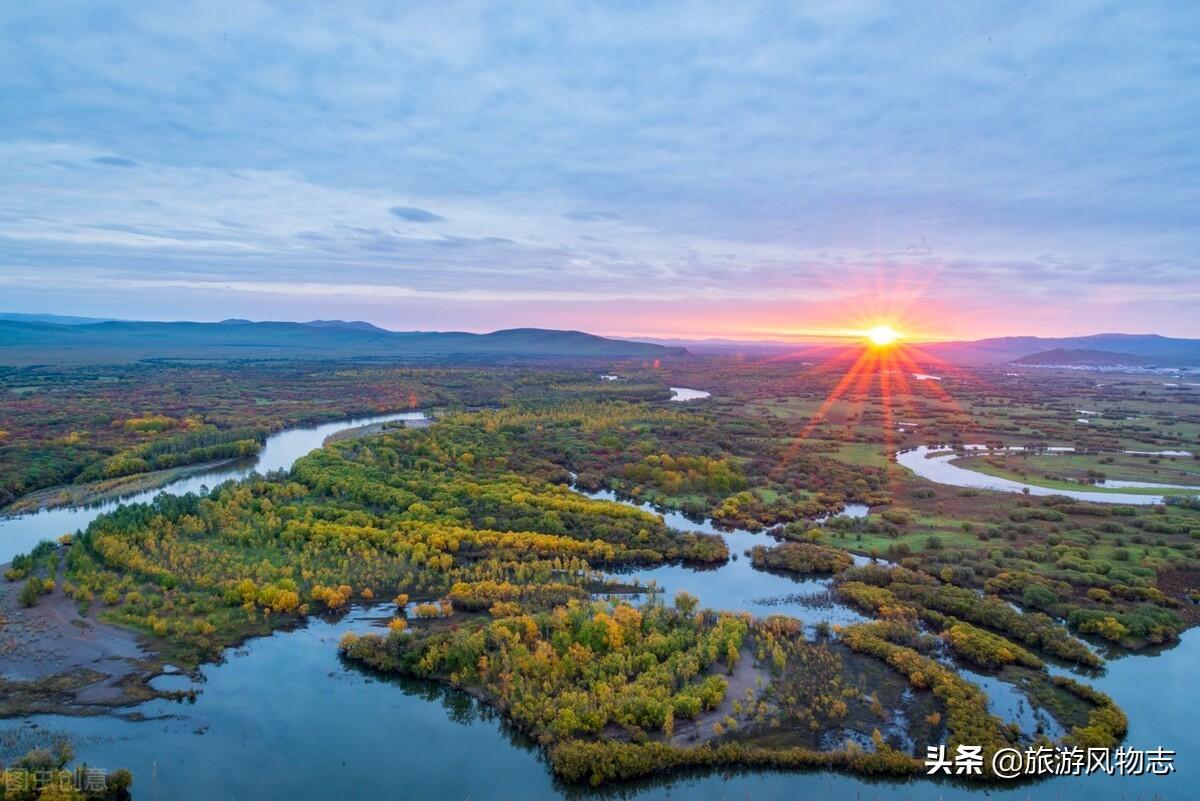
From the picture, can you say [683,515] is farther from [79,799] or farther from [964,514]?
[79,799]

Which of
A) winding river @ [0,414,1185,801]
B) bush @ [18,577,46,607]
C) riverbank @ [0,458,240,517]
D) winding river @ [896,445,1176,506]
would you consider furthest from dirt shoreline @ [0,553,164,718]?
winding river @ [896,445,1176,506]

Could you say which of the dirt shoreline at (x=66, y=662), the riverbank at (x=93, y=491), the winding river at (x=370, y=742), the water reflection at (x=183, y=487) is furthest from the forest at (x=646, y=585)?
the water reflection at (x=183, y=487)

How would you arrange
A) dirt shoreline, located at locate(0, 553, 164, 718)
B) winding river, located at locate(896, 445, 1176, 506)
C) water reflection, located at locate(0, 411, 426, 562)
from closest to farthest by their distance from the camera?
1. dirt shoreline, located at locate(0, 553, 164, 718)
2. water reflection, located at locate(0, 411, 426, 562)
3. winding river, located at locate(896, 445, 1176, 506)

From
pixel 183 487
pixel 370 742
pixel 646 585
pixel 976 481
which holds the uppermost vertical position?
pixel 976 481

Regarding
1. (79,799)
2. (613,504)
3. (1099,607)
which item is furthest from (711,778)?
(613,504)

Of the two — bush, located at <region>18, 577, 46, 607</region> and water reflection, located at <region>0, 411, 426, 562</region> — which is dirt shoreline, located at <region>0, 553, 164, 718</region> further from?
water reflection, located at <region>0, 411, 426, 562</region>

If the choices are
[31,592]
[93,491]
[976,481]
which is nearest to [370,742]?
[31,592]

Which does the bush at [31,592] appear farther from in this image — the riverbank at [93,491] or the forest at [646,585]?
the riverbank at [93,491]

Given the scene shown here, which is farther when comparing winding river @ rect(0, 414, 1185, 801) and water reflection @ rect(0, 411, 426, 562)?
water reflection @ rect(0, 411, 426, 562)

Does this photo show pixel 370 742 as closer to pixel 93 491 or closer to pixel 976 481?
pixel 93 491
